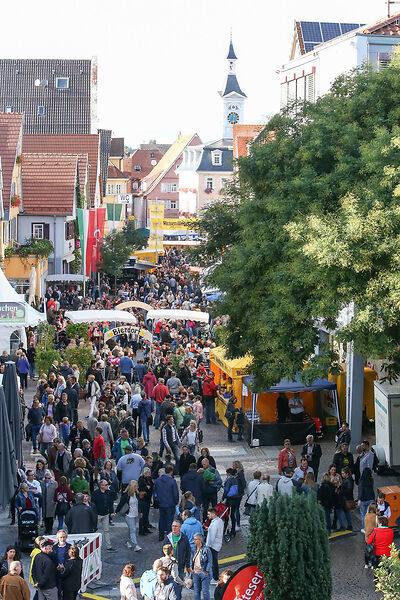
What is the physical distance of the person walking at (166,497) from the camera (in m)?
16.5

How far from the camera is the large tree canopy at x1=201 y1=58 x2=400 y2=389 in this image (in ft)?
57.3

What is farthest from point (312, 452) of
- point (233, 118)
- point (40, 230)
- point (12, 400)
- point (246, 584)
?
point (233, 118)

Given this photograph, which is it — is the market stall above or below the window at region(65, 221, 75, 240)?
below

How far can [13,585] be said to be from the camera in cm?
1229

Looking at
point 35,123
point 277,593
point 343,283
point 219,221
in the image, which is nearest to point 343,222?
point 343,283

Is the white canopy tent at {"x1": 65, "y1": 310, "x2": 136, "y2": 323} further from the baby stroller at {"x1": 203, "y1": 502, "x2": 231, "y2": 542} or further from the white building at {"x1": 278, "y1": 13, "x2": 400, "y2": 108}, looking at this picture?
the baby stroller at {"x1": 203, "y1": 502, "x2": 231, "y2": 542}

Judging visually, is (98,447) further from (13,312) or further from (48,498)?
(13,312)

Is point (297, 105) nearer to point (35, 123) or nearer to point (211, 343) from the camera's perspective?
point (211, 343)

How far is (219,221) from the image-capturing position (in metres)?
23.3

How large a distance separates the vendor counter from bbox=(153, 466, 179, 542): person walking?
Result: 714cm

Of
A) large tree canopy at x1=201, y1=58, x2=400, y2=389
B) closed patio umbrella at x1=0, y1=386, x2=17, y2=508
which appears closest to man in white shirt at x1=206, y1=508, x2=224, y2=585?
closed patio umbrella at x1=0, y1=386, x2=17, y2=508

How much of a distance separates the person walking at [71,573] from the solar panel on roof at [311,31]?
26.9m

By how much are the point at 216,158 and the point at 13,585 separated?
96284 mm

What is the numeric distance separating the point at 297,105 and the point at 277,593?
498 inches
